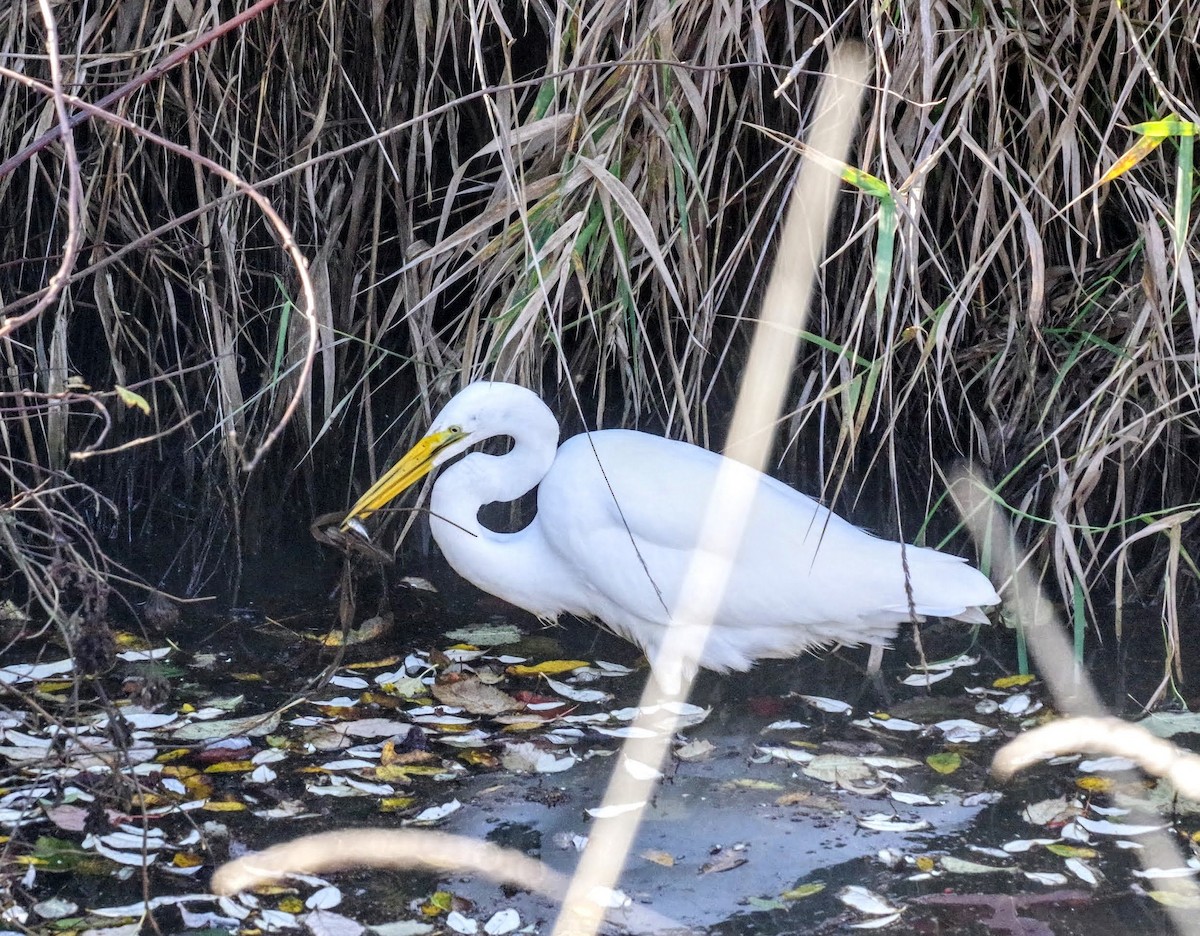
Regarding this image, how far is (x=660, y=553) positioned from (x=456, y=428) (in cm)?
47

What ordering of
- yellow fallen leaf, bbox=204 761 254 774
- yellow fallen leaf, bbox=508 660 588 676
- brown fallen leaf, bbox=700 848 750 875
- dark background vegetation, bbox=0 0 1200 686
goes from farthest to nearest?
yellow fallen leaf, bbox=508 660 588 676 → dark background vegetation, bbox=0 0 1200 686 → yellow fallen leaf, bbox=204 761 254 774 → brown fallen leaf, bbox=700 848 750 875

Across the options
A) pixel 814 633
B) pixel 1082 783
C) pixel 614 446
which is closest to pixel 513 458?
pixel 614 446

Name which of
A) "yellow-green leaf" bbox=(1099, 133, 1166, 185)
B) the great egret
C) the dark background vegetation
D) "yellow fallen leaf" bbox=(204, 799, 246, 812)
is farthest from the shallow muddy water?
"yellow-green leaf" bbox=(1099, 133, 1166, 185)

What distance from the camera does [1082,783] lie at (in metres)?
2.09

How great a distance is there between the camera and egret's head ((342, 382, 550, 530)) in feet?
7.84

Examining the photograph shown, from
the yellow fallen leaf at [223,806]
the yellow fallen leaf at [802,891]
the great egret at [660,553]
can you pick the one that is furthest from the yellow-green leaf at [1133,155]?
the yellow fallen leaf at [223,806]

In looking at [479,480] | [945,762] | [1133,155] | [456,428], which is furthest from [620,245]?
[945,762]

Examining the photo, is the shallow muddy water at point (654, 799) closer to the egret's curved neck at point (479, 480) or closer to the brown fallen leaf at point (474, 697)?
the brown fallen leaf at point (474, 697)

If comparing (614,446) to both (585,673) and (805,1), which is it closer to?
(585,673)

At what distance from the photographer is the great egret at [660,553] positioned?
7.93 feet

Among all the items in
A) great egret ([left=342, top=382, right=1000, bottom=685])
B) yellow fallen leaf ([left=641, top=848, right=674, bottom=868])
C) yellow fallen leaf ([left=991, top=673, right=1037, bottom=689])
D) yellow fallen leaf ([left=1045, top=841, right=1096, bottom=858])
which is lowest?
yellow fallen leaf ([left=641, top=848, right=674, bottom=868])

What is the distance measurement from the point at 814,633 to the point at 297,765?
103 centimetres

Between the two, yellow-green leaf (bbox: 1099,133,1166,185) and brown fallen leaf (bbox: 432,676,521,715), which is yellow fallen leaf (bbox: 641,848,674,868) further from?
yellow-green leaf (bbox: 1099,133,1166,185)

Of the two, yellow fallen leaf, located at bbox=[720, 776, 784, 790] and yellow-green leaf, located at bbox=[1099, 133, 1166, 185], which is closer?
yellow-green leaf, located at bbox=[1099, 133, 1166, 185]
